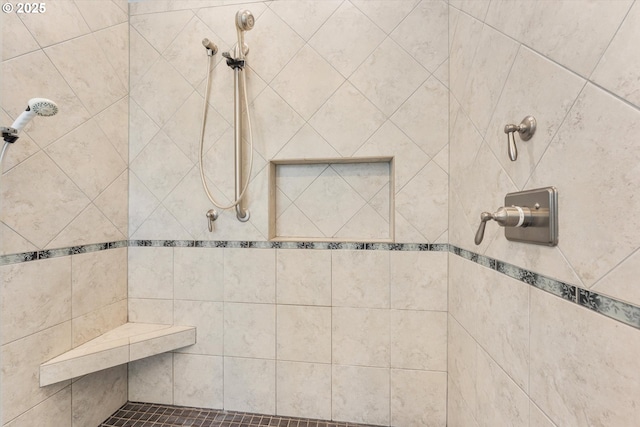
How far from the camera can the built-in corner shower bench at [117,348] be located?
126 centimetres

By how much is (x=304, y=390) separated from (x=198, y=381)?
59 cm

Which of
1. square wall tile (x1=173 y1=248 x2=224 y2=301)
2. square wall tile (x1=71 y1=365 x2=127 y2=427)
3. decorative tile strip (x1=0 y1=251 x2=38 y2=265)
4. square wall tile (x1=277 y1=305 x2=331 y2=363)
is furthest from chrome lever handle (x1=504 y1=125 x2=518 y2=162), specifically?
square wall tile (x1=71 y1=365 x2=127 y2=427)

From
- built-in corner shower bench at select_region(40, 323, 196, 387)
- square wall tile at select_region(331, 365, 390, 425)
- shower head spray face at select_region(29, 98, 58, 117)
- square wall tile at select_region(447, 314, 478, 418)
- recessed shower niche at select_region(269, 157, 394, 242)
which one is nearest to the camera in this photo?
shower head spray face at select_region(29, 98, 58, 117)

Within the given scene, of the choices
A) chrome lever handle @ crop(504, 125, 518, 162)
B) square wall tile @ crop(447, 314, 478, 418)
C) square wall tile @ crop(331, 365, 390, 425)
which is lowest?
square wall tile @ crop(331, 365, 390, 425)


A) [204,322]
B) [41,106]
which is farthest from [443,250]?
[41,106]

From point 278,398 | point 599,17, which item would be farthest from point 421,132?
point 278,398

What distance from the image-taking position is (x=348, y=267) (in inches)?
60.2

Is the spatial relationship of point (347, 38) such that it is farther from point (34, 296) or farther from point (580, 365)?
point (34, 296)

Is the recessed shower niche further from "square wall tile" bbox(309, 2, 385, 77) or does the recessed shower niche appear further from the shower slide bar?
"square wall tile" bbox(309, 2, 385, 77)

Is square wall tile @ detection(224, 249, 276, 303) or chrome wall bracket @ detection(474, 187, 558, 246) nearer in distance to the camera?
chrome wall bracket @ detection(474, 187, 558, 246)

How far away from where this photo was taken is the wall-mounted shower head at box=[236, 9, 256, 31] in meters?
1.41

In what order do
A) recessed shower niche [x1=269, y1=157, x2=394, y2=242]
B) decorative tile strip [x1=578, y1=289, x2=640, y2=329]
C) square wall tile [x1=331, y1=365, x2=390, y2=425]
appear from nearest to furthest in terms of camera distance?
decorative tile strip [x1=578, y1=289, x2=640, y2=329], square wall tile [x1=331, y1=365, x2=390, y2=425], recessed shower niche [x1=269, y1=157, x2=394, y2=242]

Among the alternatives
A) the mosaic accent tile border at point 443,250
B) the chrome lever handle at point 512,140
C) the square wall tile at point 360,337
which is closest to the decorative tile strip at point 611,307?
the mosaic accent tile border at point 443,250

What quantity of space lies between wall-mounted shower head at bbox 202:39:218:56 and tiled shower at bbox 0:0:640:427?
70mm
